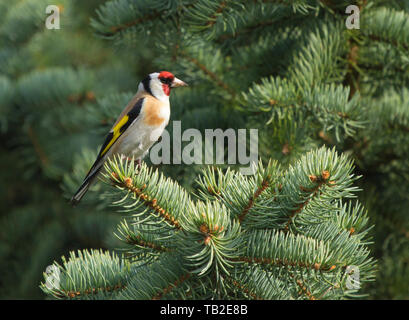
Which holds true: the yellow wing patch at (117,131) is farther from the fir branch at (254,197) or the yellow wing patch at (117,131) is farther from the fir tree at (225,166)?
the fir branch at (254,197)

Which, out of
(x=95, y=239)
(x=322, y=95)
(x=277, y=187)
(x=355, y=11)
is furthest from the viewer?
(x=95, y=239)

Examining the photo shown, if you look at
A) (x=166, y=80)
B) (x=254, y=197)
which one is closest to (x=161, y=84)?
(x=166, y=80)

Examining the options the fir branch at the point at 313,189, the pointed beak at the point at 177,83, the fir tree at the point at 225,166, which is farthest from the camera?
the pointed beak at the point at 177,83

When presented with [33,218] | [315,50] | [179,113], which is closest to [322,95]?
[315,50]

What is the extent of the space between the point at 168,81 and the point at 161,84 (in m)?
0.13

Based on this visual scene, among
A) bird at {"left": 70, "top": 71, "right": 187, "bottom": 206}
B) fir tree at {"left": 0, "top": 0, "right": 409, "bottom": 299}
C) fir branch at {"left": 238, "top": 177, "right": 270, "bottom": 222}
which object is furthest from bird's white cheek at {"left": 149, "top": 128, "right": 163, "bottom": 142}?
fir branch at {"left": 238, "top": 177, "right": 270, "bottom": 222}

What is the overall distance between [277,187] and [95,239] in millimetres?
2844

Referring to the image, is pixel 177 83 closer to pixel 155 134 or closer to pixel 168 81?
pixel 168 81

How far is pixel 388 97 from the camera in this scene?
3.05 m

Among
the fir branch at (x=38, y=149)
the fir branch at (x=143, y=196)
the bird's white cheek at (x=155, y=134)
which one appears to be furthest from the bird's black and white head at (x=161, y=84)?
the fir branch at (x=143, y=196)

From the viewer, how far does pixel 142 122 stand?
3.27 m

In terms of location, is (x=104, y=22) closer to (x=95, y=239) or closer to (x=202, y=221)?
(x=202, y=221)

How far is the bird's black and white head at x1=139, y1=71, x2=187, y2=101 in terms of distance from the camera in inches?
123

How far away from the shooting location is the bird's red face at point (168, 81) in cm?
312
